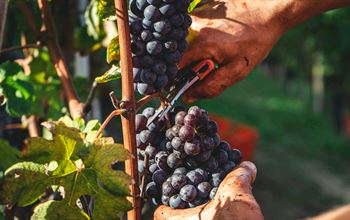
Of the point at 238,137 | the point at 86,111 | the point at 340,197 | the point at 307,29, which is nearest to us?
the point at 86,111

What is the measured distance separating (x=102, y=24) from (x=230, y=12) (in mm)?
413

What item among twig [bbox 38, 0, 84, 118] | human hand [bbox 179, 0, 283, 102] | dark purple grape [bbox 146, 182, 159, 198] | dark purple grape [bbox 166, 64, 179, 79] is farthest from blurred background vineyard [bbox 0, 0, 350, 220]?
dark purple grape [bbox 146, 182, 159, 198]

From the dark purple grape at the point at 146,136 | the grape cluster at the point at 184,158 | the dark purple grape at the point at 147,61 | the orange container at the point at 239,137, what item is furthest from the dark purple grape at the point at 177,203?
the orange container at the point at 239,137

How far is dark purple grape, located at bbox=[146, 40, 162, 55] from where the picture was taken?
2.94 feet

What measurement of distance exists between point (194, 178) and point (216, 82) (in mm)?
287

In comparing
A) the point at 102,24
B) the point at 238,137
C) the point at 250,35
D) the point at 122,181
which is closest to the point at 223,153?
the point at 122,181

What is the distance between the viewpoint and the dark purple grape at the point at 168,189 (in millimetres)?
893

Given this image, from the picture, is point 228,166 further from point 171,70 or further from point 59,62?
point 59,62

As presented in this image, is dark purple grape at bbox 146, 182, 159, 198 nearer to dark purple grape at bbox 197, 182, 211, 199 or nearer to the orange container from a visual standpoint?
dark purple grape at bbox 197, 182, 211, 199

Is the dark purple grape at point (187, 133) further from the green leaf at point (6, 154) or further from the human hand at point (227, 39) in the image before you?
the green leaf at point (6, 154)

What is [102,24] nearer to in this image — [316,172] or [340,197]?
[340,197]

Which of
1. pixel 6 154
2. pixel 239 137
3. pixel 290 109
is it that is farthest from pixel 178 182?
pixel 290 109

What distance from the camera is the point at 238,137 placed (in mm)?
4996

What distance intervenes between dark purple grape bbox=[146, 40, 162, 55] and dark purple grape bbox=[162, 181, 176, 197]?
0.21 metres
